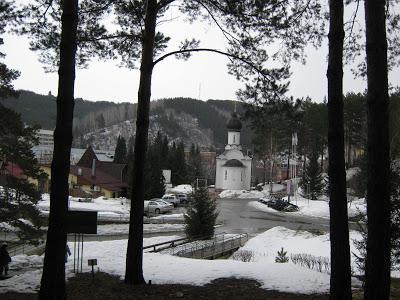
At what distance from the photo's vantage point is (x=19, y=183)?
1734 cm

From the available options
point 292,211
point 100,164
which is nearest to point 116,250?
point 292,211

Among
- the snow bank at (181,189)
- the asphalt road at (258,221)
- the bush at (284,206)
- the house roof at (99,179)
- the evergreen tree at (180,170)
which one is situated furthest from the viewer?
the evergreen tree at (180,170)

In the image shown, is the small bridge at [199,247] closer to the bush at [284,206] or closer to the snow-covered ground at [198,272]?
the snow-covered ground at [198,272]

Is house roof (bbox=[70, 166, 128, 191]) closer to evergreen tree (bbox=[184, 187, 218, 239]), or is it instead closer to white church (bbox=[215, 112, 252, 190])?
white church (bbox=[215, 112, 252, 190])

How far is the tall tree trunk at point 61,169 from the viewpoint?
748 cm

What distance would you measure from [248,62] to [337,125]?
3.90 m

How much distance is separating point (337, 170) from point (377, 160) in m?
1.60

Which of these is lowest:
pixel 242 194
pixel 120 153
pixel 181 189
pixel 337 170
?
pixel 242 194

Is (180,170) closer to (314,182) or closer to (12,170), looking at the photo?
(314,182)

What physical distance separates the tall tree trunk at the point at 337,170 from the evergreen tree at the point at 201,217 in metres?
17.6

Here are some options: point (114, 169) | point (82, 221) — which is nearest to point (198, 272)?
point (82, 221)

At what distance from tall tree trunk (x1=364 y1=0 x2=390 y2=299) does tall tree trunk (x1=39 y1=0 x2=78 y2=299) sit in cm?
461

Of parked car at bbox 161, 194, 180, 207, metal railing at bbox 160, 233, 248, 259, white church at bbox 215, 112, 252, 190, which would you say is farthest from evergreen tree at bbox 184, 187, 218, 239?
white church at bbox 215, 112, 252, 190

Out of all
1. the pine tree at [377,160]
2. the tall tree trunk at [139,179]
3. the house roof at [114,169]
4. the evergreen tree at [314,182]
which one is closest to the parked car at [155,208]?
the house roof at [114,169]
